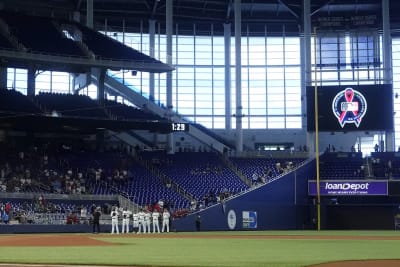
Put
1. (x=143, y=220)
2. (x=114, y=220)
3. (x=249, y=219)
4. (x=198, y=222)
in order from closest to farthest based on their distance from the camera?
(x=114, y=220)
(x=143, y=220)
(x=198, y=222)
(x=249, y=219)

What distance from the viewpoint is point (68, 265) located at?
1448 cm

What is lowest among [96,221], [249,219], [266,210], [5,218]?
[249,219]

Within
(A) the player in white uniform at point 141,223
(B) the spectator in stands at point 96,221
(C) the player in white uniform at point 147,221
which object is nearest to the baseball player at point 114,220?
(B) the spectator in stands at point 96,221

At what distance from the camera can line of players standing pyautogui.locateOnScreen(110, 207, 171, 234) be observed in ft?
127

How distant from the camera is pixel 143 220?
130 feet

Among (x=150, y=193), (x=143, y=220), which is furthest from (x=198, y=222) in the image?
(x=150, y=193)

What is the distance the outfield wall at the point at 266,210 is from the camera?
45188 millimetres

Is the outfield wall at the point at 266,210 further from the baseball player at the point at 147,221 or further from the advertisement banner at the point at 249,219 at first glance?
the baseball player at the point at 147,221

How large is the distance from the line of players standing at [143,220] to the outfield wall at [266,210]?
4155mm

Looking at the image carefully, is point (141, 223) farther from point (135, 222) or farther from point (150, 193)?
point (150, 193)

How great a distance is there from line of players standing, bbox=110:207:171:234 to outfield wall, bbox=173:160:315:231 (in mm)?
4155

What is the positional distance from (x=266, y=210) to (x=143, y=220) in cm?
1217

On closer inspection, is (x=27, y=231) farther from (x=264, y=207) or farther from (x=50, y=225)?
(x=264, y=207)

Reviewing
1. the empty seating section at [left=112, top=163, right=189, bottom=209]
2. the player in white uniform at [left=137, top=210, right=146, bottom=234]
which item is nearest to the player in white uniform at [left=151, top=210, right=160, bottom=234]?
the player in white uniform at [left=137, top=210, right=146, bottom=234]
